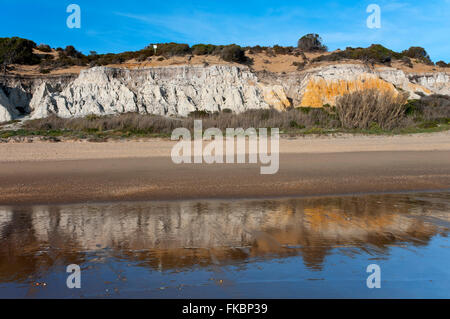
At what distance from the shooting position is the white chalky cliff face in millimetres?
31750

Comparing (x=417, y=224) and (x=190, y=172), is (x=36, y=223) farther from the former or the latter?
(x=417, y=224)

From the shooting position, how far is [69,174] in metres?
11.0

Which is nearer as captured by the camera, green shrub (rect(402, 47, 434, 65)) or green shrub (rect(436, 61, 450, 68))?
green shrub (rect(436, 61, 450, 68))

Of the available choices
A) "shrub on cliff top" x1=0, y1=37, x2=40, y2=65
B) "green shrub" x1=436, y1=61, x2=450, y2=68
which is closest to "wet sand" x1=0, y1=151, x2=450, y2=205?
"shrub on cliff top" x1=0, y1=37, x2=40, y2=65

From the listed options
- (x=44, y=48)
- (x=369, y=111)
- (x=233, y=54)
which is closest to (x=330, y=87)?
(x=233, y=54)

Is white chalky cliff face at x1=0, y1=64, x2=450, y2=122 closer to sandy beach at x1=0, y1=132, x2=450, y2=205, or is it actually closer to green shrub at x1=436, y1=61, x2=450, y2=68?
green shrub at x1=436, y1=61, x2=450, y2=68

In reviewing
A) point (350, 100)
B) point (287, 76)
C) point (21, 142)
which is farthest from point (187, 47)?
point (21, 142)

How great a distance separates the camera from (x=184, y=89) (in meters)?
33.8

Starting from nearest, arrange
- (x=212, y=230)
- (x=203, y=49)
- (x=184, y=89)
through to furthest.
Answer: (x=212, y=230), (x=184, y=89), (x=203, y=49)

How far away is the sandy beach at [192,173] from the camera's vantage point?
30.5ft

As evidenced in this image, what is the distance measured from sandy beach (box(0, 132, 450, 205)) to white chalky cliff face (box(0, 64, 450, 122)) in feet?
52.9

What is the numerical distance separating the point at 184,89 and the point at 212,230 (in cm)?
2843

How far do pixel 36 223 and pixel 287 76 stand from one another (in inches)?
1291

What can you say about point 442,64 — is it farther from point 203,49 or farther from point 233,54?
point 203,49
